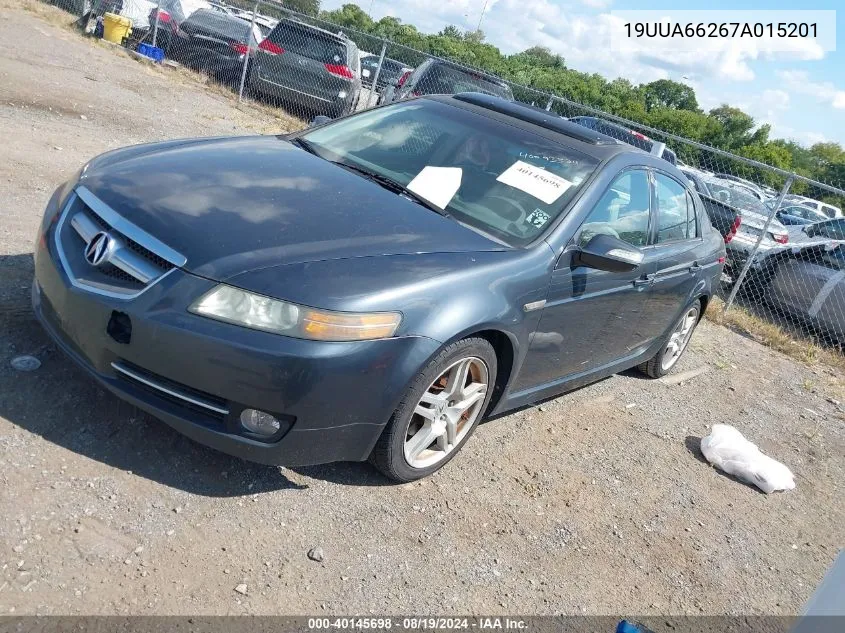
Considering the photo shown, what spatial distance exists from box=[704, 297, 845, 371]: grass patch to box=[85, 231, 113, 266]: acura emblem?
6.98 metres

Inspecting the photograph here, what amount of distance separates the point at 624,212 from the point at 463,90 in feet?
29.1

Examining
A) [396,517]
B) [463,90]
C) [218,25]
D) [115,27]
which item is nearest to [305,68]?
[463,90]

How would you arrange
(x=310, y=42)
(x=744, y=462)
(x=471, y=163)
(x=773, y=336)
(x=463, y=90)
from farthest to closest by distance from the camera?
(x=310, y=42) < (x=463, y=90) < (x=773, y=336) < (x=744, y=462) < (x=471, y=163)

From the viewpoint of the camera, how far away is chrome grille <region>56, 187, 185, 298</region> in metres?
2.93

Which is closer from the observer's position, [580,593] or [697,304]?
[580,593]

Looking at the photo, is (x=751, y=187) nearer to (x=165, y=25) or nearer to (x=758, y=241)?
(x=758, y=241)

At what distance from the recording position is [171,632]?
7.93 feet

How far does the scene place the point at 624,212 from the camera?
14.4 ft

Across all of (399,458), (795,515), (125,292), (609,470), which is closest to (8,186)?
(125,292)

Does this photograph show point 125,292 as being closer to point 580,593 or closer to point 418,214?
point 418,214

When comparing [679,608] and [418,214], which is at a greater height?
[418,214]

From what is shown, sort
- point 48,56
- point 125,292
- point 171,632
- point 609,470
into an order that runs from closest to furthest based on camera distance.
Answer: point 171,632 < point 125,292 < point 609,470 < point 48,56

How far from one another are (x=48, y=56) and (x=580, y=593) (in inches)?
480

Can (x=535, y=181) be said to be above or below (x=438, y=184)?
above
